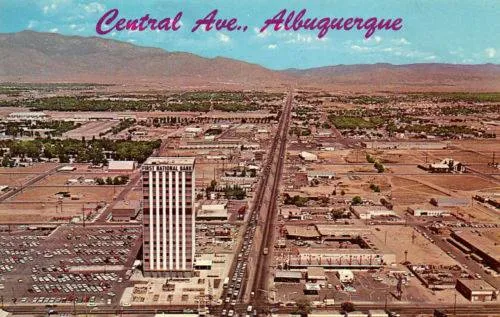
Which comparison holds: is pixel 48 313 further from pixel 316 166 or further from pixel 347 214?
pixel 316 166

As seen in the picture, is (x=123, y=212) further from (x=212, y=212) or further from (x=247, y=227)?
(x=247, y=227)

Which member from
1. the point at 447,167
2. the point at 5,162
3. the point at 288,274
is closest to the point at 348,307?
the point at 288,274

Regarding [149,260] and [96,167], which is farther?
[96,167]

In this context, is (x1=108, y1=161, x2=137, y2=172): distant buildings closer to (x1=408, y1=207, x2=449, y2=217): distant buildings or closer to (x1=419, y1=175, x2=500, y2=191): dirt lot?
(x1=419, y1=175, x2=500, y2=191): dirt lot

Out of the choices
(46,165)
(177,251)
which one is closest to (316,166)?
(46,165)

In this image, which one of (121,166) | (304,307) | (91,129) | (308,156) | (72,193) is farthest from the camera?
(91,129)

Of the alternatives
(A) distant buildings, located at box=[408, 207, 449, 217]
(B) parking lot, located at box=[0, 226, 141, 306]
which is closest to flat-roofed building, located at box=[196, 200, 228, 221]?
(B) parking lot, located at box=[0, 226, 141, 306]

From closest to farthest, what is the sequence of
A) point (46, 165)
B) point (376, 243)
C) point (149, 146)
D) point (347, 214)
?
point (376, 243) < point (347, 214) < point (46, 165) < point (149, 146)
